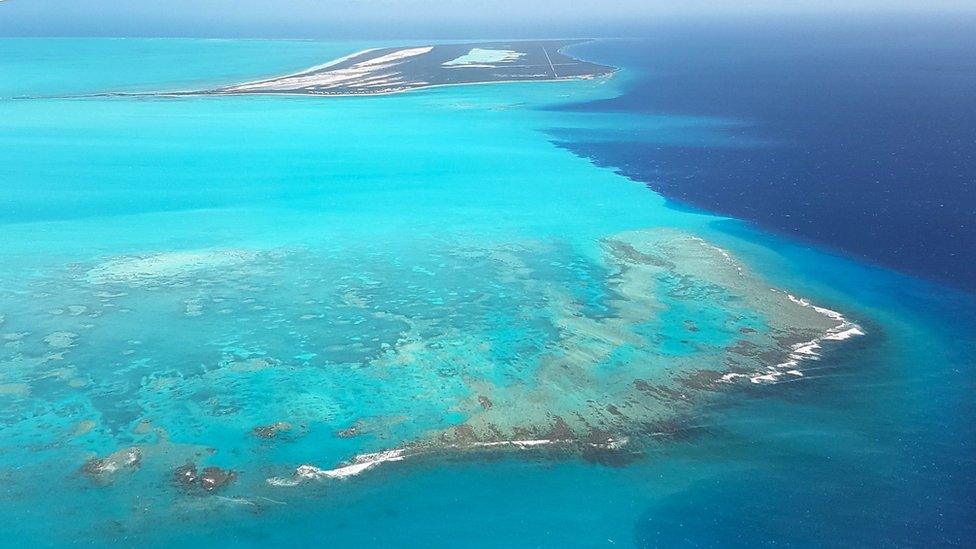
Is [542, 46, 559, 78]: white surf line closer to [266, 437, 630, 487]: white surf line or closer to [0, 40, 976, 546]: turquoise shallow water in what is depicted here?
[0, 40, 976, 546]: turquoise shallow water

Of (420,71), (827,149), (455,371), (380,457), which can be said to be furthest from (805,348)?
(420,71)

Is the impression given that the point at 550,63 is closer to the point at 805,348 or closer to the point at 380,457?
the point at 805,348

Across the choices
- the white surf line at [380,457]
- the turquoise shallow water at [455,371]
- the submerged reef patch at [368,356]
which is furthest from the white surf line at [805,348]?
the white surf line at [380,457]

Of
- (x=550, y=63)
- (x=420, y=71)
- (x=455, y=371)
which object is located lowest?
(x=455, y=371)

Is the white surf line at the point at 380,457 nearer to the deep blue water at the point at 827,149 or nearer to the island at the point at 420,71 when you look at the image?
the deep blue water at the point at 827,149

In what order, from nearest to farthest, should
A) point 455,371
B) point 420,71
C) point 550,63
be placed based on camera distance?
point 455,371, point 420,71, point 550,63
